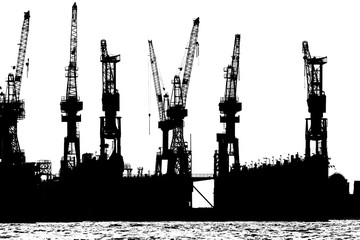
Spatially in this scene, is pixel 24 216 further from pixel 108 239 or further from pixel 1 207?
pixel 108 239

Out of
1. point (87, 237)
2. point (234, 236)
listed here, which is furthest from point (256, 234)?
point (87, 237)

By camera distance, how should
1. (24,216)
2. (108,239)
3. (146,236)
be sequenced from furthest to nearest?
(24,216) < (146,236) < (108,239)

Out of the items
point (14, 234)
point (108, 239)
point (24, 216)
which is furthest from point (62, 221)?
point (108, 239)

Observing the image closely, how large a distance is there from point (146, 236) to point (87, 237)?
21.8ft

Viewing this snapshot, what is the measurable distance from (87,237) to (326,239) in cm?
2247

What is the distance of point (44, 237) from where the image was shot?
13012 centimetres

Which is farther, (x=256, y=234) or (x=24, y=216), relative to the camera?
(x=24, y=216)

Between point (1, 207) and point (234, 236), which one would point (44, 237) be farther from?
point (1, 207)

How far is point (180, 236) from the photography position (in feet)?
444

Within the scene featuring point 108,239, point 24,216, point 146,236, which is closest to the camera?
point 108,239

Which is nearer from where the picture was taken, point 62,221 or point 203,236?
point 203,236

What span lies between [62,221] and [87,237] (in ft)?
228

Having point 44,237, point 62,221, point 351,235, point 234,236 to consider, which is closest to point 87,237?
point 44,237

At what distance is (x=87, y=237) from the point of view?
130 m
